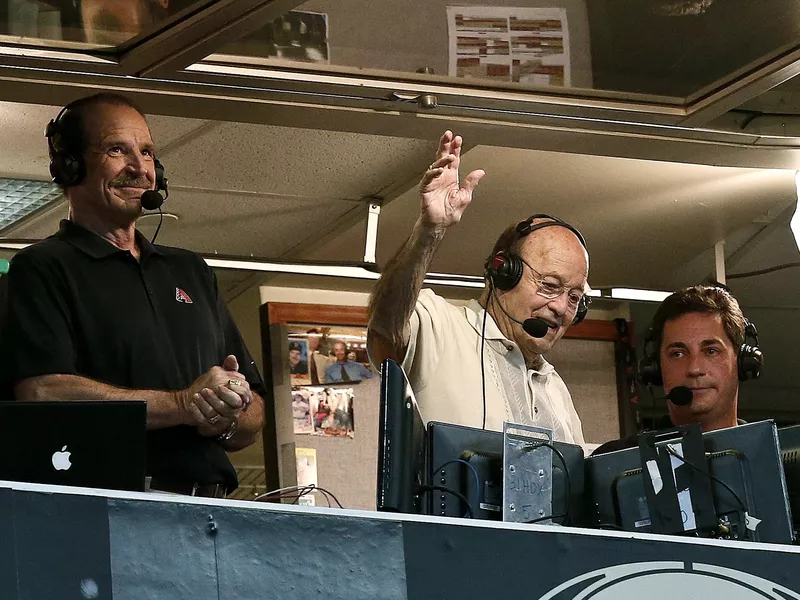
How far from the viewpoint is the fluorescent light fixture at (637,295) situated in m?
4.49

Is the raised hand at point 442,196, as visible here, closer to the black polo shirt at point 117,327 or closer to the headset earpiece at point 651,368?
the black polo shirt at point 117,327

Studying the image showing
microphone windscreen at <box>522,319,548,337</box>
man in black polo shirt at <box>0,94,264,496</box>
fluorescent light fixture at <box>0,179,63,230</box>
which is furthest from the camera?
fluorescent light fixture at <box>0,179,63,230</box>

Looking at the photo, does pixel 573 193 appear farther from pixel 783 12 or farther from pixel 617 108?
pixel 783 12

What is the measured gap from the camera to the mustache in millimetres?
2510

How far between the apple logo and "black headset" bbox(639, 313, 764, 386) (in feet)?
6.00

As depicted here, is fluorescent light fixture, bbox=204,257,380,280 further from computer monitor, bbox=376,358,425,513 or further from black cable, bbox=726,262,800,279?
computer monitor, bbox=376,358,425,513

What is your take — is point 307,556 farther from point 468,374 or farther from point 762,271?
point 762,271

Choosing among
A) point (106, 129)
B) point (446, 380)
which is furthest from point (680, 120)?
point (106, 129)

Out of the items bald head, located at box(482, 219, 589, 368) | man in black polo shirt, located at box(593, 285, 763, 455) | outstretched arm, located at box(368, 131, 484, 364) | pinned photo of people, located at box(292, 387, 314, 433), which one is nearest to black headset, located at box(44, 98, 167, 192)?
outstretched arm, located at box(368, 131, 484, 364)

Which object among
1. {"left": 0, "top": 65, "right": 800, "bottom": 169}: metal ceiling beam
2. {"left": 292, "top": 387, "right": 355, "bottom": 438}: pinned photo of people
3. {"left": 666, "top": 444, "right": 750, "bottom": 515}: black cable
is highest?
{"left": 0, "top": 65, "right": 800, "bottom": 169}: metal ceiling beam

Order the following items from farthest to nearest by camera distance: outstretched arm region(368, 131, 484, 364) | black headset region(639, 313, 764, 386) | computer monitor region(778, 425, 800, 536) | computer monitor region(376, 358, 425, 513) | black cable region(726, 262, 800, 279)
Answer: black cable region(726, 262, 800, 279)
black headset region(639, 313, 764, 386)
outstretched arm region(368, 131, 484, 364)
computer monitor region(778, 425, 800, 536)
computer monitor region(376, 358, 425, 513)

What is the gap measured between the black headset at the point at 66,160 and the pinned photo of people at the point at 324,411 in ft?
6.66

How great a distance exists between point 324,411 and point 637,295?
1204 mm

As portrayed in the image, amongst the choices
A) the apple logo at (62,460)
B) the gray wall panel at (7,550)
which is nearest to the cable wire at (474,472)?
the apple logo at (62,460)
